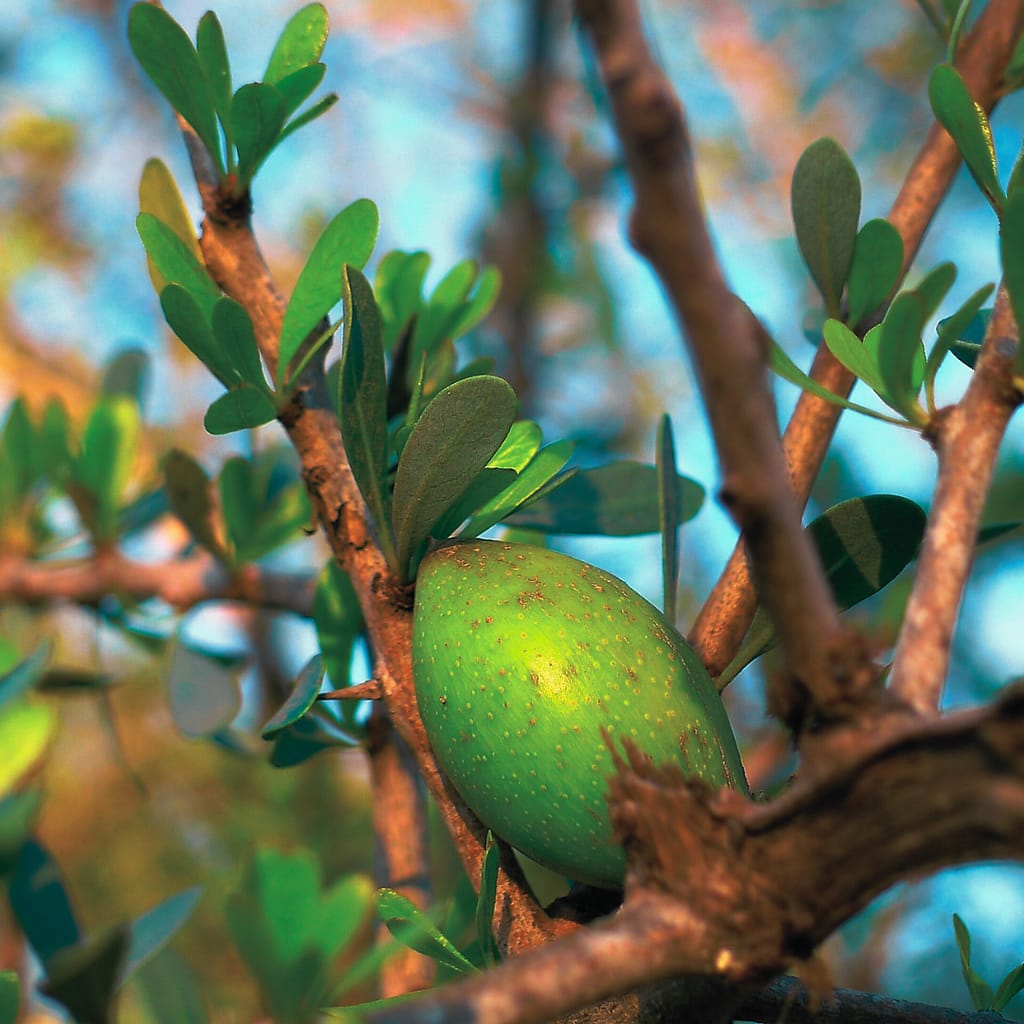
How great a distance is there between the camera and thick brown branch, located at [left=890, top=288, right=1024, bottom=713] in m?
0.36

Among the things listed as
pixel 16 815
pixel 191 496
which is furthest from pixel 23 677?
pixel 191 496

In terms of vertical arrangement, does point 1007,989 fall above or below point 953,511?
below

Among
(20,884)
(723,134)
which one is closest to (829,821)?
(20,884)

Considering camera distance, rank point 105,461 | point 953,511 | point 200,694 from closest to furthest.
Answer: point 953,511
point 200,694
point 105,461

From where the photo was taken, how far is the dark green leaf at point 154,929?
1.33 feet

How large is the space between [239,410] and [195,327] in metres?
0.05

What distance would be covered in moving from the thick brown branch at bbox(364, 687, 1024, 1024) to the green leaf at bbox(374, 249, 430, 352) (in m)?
0.43

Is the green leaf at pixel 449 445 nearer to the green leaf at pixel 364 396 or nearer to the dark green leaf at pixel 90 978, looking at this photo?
the green leaf at pixel 364 396

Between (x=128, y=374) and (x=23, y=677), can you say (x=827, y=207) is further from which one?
(x=128, y=374)

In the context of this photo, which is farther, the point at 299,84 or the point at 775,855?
the point at 299,84

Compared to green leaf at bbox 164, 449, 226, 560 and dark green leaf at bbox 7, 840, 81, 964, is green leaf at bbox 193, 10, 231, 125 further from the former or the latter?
dark green leaf at bbox 7, 840, 81, 964

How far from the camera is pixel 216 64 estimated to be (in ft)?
2.02

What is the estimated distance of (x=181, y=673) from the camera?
0.76 m

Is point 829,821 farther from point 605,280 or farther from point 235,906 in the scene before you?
point 605,280
